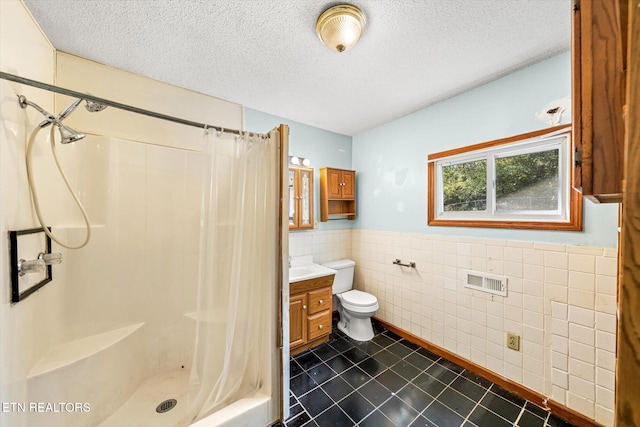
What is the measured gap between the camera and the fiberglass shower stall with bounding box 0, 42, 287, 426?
1.22 metres

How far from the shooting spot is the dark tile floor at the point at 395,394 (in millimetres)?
1517

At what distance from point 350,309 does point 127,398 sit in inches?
74.8

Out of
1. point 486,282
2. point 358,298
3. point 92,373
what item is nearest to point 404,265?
point 358,298

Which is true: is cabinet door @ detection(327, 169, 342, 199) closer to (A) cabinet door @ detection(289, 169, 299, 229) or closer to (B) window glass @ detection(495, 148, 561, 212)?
(A) cabinet door @ detection(289, 169, 299, 229)

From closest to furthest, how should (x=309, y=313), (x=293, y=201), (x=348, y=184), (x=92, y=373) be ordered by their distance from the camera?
(x=92, y=373)
(x=309, y=313)
(x=293, y=201)
(x=348, y=184)

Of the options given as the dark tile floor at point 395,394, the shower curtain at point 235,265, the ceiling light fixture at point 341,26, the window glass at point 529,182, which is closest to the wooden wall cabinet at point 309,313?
the dark tile floor at point 395,394

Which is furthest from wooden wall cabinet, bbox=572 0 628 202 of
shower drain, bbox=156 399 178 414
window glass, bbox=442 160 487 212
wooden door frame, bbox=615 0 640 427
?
shower drain, bbox=156 399 178 414

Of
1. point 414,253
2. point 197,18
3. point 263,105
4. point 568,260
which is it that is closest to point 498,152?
point 568,260

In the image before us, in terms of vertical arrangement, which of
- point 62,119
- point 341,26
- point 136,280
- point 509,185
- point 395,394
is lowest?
point 395,394

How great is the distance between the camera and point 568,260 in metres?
1.52

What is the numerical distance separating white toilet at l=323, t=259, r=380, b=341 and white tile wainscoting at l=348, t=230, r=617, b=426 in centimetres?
32

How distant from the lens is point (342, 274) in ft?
9.13

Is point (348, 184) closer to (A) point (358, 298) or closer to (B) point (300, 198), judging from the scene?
(B) point (300, 198)

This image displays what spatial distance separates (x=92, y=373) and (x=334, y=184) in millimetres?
2512
